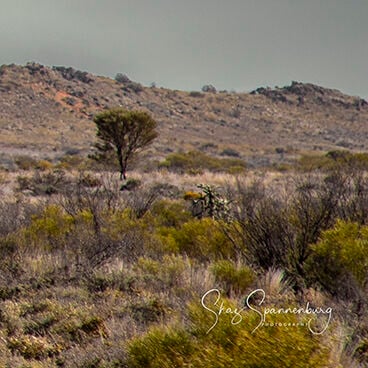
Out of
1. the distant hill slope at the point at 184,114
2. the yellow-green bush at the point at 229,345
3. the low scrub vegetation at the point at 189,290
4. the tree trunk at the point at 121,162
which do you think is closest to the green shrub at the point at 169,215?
the low scrub vegetation at the point at 189,290

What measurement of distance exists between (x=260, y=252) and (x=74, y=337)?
10.0ft

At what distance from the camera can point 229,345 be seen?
2.63 meters

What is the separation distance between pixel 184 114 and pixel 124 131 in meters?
55.6

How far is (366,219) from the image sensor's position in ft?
21.7

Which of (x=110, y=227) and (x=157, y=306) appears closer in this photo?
(x=157, y=306)

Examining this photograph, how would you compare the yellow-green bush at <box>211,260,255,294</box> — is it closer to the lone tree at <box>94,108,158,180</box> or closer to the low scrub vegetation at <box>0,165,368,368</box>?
the low scrub vegetation at <box>0,165,368,368</box>

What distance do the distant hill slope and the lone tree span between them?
2343 centimetres

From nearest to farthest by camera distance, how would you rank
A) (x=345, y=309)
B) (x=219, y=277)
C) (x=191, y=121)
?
(x=345, y=309), (x=219, y=277), (x=191, y=121)

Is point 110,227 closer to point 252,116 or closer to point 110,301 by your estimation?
Answer: point 110,301

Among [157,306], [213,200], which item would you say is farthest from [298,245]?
[213,200]

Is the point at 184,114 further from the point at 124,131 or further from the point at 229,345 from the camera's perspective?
the point at 229,345

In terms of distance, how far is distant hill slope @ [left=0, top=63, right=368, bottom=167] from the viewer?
57.3 meters

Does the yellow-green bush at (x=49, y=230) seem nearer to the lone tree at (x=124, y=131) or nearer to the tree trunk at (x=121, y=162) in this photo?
the tree trunk at (x=121, y=162)

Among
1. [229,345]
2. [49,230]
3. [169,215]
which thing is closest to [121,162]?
[169,215]
